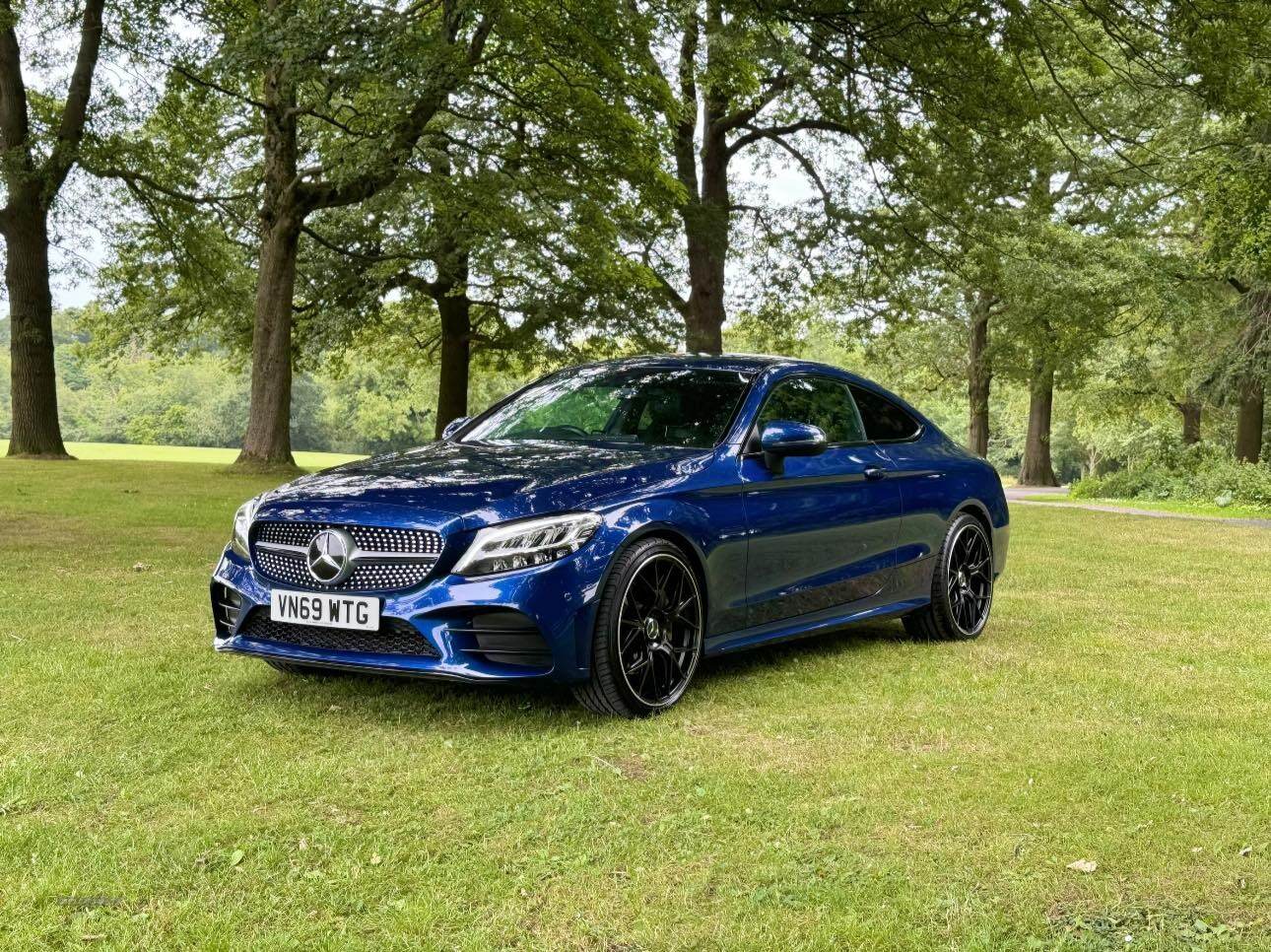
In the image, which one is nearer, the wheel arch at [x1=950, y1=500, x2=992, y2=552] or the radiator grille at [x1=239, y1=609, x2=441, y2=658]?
the radiator grille at [x1=239, y1=609, x2=441, y2=658]

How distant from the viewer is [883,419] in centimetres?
718

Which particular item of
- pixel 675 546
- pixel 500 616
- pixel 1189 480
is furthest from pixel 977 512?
pixel 1189 480

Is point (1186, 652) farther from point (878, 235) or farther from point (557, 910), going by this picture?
point (878, 235)

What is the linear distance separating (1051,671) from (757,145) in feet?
75.7

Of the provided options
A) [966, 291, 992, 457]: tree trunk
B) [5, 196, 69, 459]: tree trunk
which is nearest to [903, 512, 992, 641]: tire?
[5, 196, 69, 459]: tree trunk

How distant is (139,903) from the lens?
3.12 metres

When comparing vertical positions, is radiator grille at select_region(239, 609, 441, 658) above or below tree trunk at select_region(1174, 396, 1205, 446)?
below

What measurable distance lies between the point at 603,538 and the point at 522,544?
0.32 m

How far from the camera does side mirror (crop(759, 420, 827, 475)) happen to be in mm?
5758

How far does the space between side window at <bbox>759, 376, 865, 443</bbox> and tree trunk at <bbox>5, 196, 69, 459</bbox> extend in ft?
64.5

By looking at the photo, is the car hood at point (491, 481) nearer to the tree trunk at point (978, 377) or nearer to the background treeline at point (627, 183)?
the background treeline at point (627, 183)

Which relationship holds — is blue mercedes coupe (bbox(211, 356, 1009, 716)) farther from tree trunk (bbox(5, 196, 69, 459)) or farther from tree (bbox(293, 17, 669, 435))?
tree trunk (bbox(5, 196, 69, 459))

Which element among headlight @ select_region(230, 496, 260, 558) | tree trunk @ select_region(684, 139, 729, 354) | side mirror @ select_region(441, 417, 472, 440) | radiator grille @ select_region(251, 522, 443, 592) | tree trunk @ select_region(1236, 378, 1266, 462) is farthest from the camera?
tree trunk @ select_region(1236, 378, 1266, 462)

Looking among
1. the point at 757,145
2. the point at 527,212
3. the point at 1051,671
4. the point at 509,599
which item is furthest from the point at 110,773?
the point at 757,145
